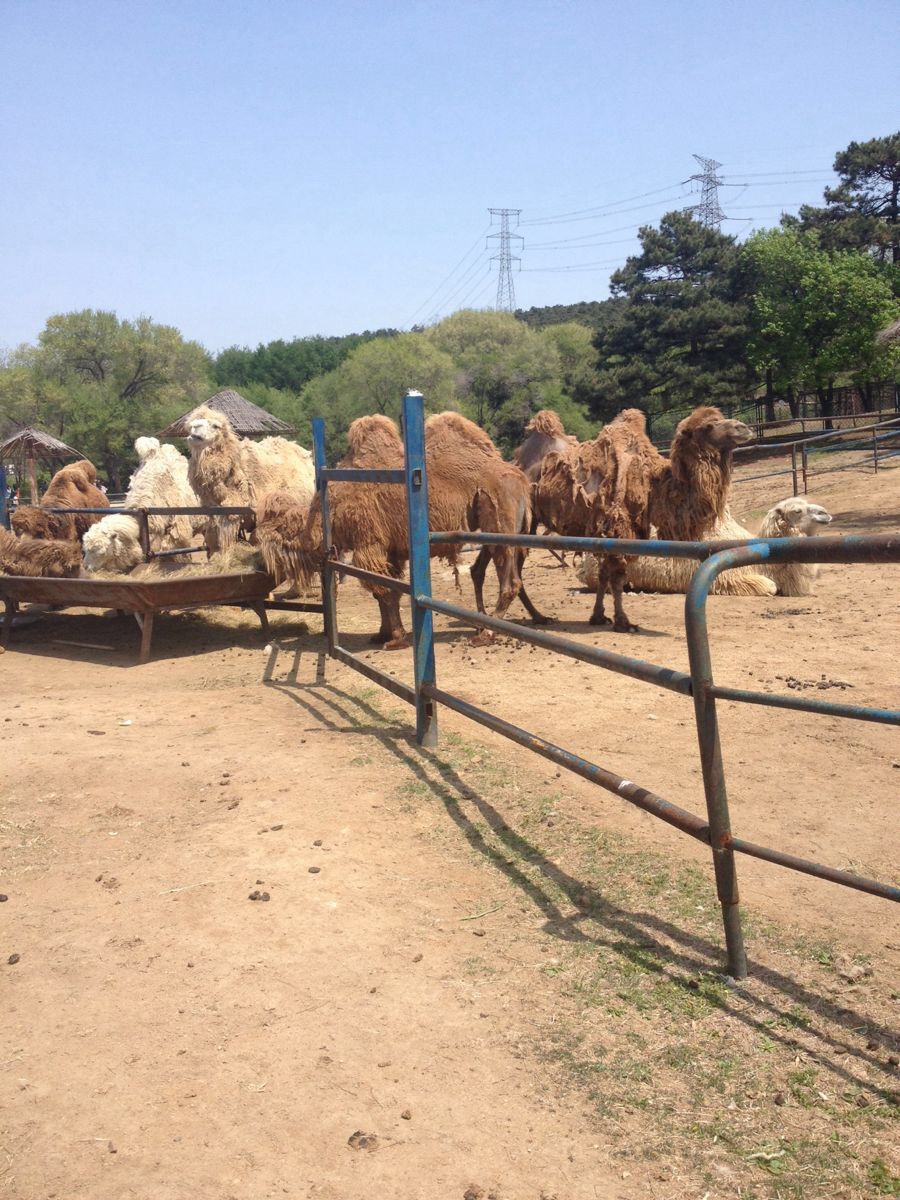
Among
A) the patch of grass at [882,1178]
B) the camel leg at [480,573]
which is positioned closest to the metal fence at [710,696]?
the patch of grass at [882,1178]

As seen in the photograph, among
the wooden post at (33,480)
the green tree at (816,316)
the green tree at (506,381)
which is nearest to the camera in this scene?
the wooden post at (33,480)

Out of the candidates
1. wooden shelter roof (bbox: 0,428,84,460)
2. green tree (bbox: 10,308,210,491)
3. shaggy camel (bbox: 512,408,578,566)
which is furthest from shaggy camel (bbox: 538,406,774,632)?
green tree (bbox: 10,308,210,491)

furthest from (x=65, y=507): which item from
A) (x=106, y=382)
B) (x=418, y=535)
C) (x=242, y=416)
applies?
(x=106, y=382)

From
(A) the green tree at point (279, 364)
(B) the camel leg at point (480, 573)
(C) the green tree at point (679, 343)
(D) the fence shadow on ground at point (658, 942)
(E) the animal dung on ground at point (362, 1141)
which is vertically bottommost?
(E) the animal dung on ground at point (362, 1141)

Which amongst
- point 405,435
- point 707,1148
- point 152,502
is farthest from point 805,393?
point 707,1148

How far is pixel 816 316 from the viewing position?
1414 inches

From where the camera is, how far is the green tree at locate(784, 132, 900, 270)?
39719mm

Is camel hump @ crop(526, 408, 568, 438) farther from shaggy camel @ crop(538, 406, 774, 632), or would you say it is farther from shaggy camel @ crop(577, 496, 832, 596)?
shaggy camel @ crop(538, 406, 774, 632)

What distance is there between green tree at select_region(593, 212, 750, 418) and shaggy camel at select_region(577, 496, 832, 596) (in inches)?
1115

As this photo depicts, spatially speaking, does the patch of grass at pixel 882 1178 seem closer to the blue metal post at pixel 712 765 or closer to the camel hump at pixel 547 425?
the blue metal post at pixel 712 765

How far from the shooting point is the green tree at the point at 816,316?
3566cm

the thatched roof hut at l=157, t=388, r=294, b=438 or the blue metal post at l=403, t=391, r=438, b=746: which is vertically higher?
the thatched roof hut at l=157, t=388, r=294, b=438

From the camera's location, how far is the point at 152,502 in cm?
1061

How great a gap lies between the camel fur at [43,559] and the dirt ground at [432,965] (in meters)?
3.98
